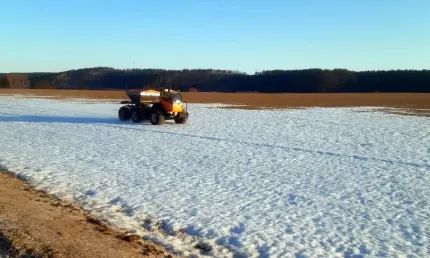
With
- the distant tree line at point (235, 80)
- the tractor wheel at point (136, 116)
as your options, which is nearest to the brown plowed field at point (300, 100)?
the tractor wheel at point (136, 116)

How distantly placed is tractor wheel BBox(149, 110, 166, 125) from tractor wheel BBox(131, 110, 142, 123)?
3.81 ft

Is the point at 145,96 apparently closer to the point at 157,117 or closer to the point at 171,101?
the point at 157,117

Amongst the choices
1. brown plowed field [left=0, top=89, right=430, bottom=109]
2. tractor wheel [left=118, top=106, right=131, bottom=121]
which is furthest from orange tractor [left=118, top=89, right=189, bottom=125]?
brown plowed field [left=0, top=89, right=430, bottom=109]

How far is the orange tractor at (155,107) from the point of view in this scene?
1080 inches

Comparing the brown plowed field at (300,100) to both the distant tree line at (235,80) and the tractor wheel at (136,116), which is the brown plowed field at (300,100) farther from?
the distant tree line at (235,80)

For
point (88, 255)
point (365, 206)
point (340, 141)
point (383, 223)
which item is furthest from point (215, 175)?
point (340, 141)

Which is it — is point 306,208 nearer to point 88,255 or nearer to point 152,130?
point 88,255

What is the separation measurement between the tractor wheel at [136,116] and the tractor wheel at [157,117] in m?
1.16

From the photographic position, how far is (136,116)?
94.3ft

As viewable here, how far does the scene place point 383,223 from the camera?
924 centimetres

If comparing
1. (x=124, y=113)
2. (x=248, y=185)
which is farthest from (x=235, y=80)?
(x=248, y=185)

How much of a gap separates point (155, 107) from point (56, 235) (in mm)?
20358

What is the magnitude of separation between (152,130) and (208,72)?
454ft

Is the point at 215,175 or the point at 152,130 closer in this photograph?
the point at 215,175
